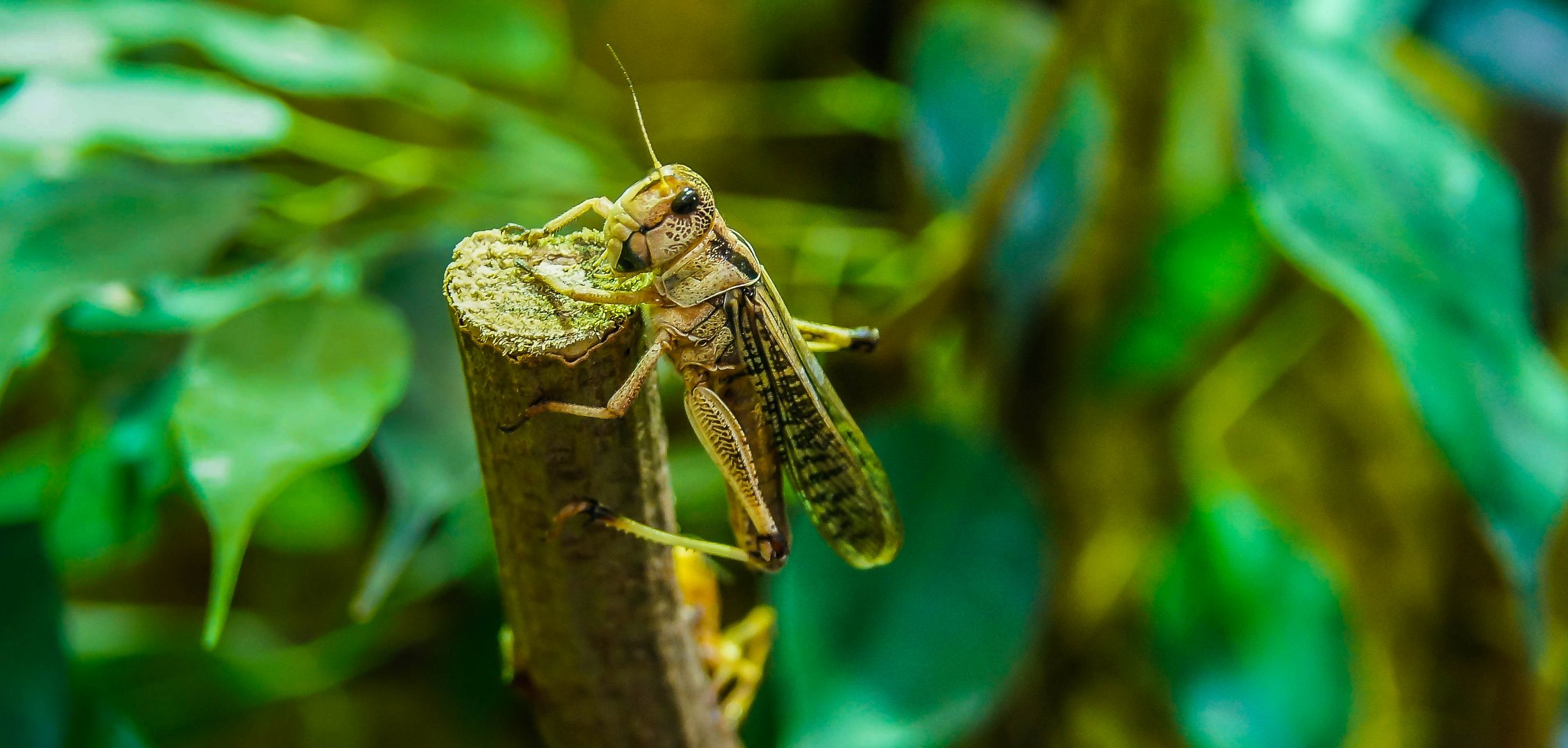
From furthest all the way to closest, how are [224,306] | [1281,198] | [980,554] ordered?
[980,554] < [1281,198] < [224,306]

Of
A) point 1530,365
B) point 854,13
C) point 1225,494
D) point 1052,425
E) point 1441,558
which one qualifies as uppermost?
point 1530,365

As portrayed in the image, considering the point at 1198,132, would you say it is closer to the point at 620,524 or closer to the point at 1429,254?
the point at 1429,254

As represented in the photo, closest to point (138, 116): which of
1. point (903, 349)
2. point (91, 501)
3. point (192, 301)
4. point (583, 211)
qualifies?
point (192, 301)

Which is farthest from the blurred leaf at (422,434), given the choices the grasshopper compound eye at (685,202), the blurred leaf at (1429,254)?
the blurred leaf at (1429,254)

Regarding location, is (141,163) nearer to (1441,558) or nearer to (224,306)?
(224,306)

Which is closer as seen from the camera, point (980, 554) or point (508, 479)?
point (508, 479)

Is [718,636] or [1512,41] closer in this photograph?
[718,636]

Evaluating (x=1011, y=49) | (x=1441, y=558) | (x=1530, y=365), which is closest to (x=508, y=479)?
(x=1530, y=365)
